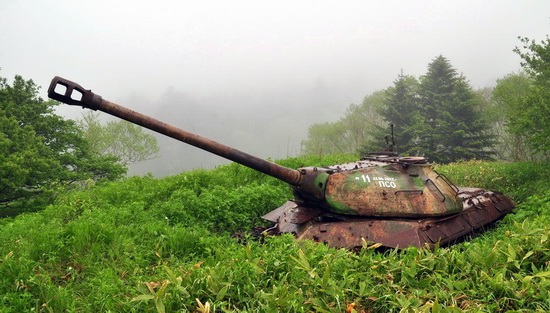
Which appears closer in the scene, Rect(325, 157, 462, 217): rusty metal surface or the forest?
the forest

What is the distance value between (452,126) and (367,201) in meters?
23.6

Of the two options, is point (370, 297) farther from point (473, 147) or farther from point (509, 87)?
point (509, 87)

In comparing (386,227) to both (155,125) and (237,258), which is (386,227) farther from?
(155,125)

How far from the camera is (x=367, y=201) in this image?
19.8 feet

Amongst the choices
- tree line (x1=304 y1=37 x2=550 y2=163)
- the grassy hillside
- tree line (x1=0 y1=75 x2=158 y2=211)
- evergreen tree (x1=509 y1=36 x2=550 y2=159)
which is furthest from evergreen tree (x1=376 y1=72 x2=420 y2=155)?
the grassy hillside

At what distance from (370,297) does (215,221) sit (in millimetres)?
4825

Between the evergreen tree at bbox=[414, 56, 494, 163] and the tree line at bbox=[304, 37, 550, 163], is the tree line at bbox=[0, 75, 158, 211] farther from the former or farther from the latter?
the evergreen tree at bbox=[414, 56, 494, 163]

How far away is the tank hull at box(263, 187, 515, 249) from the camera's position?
5.58 meters

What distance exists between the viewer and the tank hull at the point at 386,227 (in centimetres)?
558

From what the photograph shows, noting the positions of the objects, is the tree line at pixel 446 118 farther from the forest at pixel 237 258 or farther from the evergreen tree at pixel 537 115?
the forest at pixel 237 258

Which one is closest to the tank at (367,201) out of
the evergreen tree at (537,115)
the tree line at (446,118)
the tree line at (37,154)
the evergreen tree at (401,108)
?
the evergreen tree at (537,115)

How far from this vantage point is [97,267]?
503 centimetres

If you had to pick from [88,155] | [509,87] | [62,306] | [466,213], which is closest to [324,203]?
[466,213]

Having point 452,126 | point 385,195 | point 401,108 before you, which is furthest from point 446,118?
point 385,195
